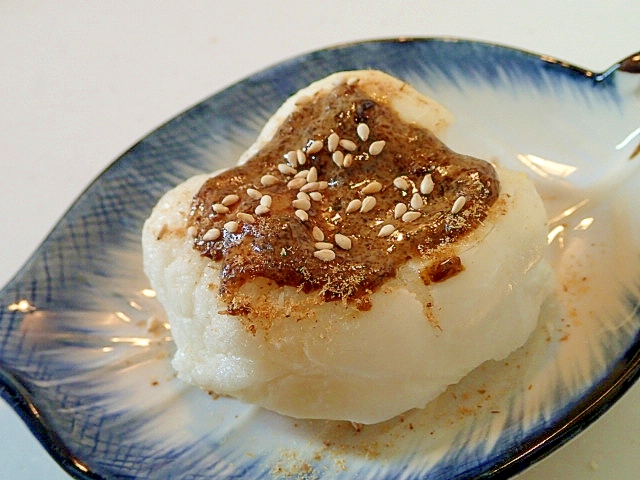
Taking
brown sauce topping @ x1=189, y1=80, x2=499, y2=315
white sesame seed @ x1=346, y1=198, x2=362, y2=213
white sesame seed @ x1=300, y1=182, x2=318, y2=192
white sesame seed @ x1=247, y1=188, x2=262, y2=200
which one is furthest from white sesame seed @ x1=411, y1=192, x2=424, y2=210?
white sesame seed @ x1=247, y1=188, x2=262, y2=200

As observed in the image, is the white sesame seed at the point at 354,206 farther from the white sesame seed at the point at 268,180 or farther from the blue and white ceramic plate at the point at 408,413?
the blue and white ceramic plate at the point at 408,413

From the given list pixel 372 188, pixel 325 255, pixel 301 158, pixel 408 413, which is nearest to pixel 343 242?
pixel 325 255

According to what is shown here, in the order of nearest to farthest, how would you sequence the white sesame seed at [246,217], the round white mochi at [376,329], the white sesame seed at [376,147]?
1. the round white mochi at [376,329]
2. the white sesame seed at [246,217]
3. the white sesame seed at [376,147]

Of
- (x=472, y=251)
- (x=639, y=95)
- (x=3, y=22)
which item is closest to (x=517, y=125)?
(x=639, y=95)

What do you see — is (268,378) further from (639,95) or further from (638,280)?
(639,95)

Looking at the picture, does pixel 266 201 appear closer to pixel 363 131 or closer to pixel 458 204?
pixel 363 131

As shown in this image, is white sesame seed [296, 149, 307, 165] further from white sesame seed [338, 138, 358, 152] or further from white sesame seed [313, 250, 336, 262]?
white sesame seed [313, 250, 336, 262]

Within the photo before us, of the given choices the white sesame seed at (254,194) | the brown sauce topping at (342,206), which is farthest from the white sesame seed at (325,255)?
the white sesame seed at (254,194)
